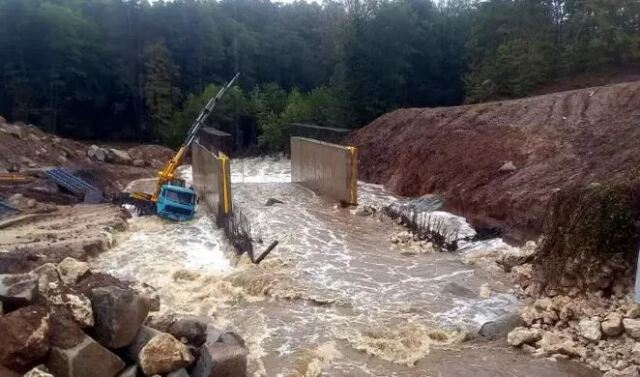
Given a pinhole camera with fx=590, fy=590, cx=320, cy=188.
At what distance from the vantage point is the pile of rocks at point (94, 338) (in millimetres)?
6602

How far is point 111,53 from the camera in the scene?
1987 inches

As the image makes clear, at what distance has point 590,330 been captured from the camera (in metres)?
8.69

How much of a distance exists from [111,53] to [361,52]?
24.7 meters

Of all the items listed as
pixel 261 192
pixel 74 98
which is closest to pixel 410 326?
pixel 261 192

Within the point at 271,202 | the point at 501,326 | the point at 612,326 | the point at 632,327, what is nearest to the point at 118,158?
the point at 271,202

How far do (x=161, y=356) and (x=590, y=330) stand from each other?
6104 mm

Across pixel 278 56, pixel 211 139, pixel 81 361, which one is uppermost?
pixel 278 56

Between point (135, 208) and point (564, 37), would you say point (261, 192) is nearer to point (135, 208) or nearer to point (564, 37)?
point (135, 208)

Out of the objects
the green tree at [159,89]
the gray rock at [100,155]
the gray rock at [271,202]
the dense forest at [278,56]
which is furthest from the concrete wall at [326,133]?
Answer: the green tree at [159,89]

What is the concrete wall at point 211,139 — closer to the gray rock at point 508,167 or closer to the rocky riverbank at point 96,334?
the gray rock at point 508,167

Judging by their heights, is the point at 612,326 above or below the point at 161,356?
below

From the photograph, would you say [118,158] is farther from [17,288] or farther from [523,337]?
[523,337]

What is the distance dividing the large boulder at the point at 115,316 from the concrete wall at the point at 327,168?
50.4ft

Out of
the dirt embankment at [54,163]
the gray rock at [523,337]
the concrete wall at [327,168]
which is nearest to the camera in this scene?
the gray rock at [523,337]
